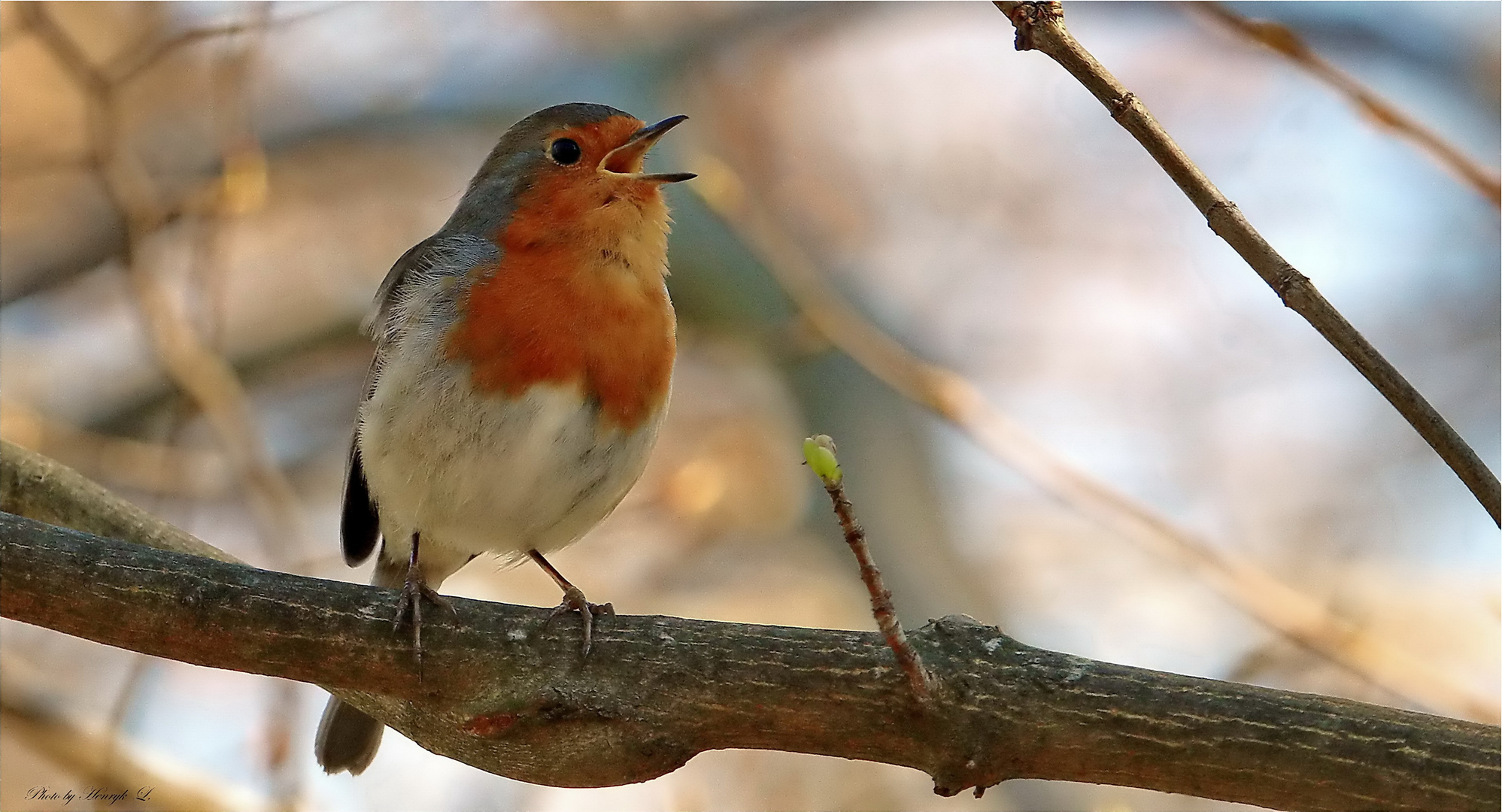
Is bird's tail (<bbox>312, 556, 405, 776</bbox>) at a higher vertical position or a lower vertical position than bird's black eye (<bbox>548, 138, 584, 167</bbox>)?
lower

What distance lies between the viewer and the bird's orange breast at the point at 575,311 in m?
3.86

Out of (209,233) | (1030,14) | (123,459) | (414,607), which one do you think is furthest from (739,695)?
(123,459)

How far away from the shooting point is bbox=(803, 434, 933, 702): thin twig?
2156 mm

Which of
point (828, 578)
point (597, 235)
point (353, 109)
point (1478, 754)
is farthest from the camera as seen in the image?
point (353, 109)

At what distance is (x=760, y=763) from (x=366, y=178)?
174 inches

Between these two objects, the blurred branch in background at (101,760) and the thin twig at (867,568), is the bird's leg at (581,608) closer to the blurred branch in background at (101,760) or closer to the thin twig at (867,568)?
the thin twig at (867,568)

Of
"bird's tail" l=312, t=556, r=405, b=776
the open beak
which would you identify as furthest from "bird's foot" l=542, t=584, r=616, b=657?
the open beak

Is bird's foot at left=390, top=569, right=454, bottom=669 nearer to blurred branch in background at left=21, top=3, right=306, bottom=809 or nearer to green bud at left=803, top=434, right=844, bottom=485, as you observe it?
green bud at left=803, top=434, right=844, bottom=485

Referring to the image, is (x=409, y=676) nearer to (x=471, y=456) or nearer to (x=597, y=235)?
(x=471, y=456)

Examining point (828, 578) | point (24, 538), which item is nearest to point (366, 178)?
point (828, 578)

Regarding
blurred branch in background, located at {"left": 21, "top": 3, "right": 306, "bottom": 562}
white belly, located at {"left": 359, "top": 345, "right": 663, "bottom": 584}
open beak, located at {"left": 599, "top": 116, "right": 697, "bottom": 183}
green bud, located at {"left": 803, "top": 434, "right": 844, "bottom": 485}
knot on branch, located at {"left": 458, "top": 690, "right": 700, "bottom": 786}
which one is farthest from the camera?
blurred branch in background, located at {"left": 21, "top": 3, "right": 306, "bottom": 562}

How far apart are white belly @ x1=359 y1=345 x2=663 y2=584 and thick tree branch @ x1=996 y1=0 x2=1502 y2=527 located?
203 cm

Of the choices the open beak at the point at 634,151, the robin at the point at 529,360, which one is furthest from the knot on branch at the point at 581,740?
the open beak at the point at 634,151

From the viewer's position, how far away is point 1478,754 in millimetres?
2428
